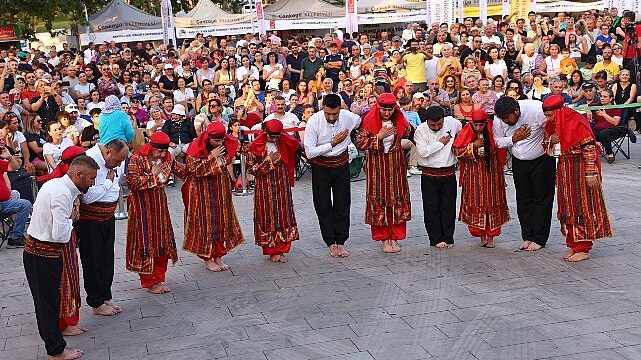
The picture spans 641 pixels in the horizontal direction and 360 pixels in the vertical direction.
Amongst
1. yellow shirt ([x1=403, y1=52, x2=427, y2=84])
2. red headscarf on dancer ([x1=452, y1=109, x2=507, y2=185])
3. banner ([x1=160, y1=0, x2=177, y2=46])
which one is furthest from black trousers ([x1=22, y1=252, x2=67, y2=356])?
banner ([x1=160, y1=0, x2=177, y2=46])

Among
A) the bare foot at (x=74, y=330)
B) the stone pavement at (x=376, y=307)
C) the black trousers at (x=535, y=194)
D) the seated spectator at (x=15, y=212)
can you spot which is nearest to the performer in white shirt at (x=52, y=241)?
the stone pavement at (x=376, y=307)

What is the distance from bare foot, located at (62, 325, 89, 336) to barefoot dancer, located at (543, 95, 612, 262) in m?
4.19

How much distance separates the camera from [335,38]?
63.8 ft

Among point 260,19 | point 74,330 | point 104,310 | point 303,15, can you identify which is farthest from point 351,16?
point 74,330

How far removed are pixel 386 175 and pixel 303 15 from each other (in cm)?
1638

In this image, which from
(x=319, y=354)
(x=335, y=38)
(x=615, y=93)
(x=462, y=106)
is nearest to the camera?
(x=319, y=354)

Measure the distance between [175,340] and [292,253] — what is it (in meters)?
2.42

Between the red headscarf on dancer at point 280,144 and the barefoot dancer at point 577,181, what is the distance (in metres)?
2.35

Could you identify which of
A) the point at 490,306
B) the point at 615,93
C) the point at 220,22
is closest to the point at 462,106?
the point at 615,93

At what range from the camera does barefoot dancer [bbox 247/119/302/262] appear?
26.0ft

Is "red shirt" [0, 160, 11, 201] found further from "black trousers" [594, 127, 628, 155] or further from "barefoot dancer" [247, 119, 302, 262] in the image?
"black trousers" [594, 127, 628, 155]

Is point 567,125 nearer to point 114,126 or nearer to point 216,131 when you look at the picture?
point 216,131

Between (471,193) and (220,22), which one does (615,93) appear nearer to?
(471,193)

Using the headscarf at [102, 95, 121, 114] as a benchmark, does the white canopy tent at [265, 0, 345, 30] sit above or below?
above
